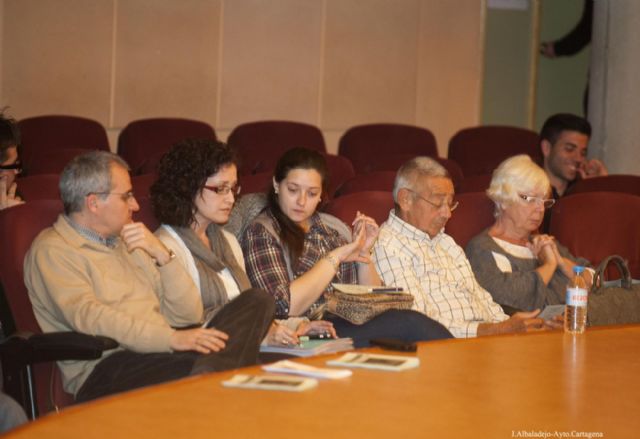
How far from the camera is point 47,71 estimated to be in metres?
7.80

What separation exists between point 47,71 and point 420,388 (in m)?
5.69

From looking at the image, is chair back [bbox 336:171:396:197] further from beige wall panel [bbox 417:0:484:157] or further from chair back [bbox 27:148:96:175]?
beige wall panel [bbox 417:0:484:157]

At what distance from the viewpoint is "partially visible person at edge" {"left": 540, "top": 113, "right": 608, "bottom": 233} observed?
22.2 ft

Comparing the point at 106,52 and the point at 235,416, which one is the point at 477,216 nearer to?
the point at 235,416

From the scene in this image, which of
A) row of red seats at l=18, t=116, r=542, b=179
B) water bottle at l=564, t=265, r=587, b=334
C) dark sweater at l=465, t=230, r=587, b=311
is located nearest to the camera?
water bottle at l=564, t=265, r=587, b=334

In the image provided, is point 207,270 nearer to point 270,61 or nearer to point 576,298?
point 576,298

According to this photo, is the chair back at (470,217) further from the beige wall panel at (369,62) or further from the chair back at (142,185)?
the beige wall panel at (369,62)

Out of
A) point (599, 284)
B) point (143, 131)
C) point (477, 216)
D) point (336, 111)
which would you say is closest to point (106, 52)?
point (143, 131)

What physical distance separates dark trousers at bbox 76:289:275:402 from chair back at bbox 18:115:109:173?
10.9 feet

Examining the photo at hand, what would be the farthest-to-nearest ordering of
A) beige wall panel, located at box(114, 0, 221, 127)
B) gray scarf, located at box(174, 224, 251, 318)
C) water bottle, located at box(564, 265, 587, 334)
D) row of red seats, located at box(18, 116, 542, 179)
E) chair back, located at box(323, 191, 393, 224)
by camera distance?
beige wall panel, located at box(114, 0, 221, 127)
row of red seats, located at box(18, 116, 542, 179)
chair back, located at box(323, 191, 393, 224)
gray scarf, located at box(174, 224, 251, 318)
water bottle, located at box(564, 265, 587, 334)

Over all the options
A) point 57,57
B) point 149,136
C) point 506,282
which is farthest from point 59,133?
point 506,282

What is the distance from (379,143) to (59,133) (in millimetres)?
2115

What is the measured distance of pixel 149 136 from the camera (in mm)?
7074

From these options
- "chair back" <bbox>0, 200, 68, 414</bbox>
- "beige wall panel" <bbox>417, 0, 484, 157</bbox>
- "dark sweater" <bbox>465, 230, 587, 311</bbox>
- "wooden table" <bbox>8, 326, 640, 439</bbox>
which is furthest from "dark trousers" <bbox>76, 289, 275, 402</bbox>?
"beige wall panel" <bbox>417, 0, 484, 157</bbox>
